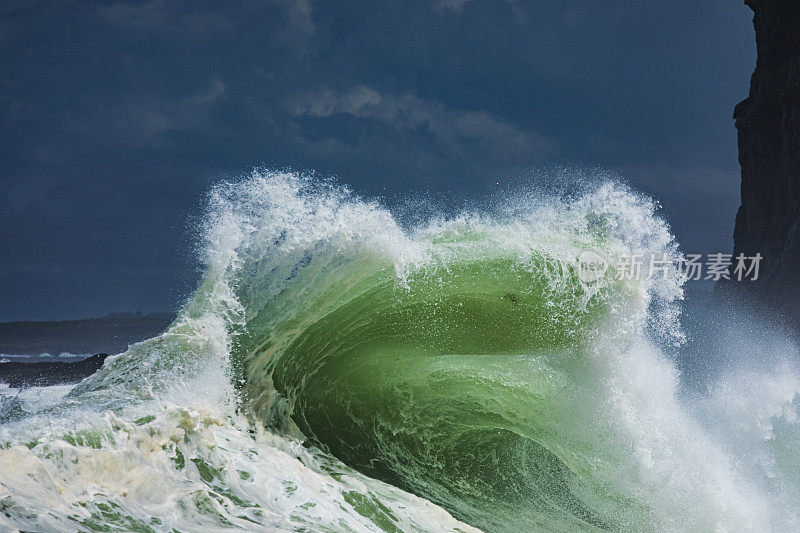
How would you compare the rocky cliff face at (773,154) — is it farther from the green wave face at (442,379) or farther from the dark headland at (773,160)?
the green wave face at (442,379)

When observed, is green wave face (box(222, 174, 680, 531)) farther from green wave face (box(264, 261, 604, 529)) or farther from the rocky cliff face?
the rocky cliff face

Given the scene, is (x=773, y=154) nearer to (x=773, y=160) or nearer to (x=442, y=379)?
(x=773, y=160)

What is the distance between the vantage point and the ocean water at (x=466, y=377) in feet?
18.4

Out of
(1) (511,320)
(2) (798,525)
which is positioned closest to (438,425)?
(1) (511,320)

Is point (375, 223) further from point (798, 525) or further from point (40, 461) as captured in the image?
point (798, 525)

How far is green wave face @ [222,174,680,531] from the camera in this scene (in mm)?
6207

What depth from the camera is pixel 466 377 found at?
7.05 meters

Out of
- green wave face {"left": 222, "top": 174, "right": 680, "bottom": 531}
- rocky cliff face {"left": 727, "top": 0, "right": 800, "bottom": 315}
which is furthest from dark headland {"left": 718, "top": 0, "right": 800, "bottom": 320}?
green wave face {"left": 222, "top": 174, "right": 680, "bottom": 531}

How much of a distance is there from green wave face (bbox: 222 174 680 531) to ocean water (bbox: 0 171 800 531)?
0.02 metres

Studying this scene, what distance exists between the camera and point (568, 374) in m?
6.70

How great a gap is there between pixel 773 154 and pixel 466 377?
26519mm

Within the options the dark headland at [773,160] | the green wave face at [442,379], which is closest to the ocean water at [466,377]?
the green wave face at [442,379]

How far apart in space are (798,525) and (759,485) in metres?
0.51

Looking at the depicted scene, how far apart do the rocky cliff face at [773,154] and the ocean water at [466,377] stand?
67.3ft
